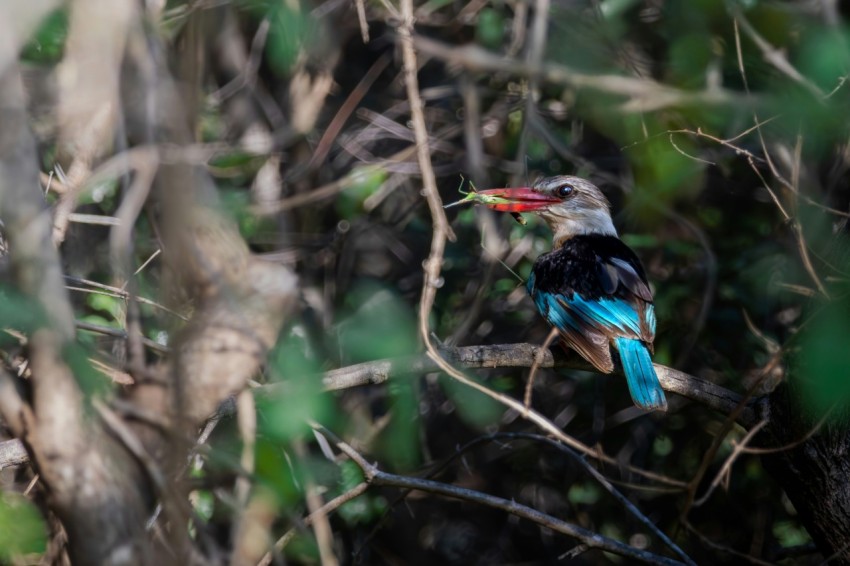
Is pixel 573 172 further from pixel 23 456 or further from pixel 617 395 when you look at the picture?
pixel 23 456

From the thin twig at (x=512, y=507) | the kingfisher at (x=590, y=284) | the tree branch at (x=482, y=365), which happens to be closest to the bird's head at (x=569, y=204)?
the kingfisher at (x=590, y=284)

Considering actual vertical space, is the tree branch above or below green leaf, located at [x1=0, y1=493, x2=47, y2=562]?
below

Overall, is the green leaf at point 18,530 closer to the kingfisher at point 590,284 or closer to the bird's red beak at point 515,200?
the kingfisher at point 590,284

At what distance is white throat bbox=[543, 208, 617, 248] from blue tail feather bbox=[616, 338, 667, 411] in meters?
0.82

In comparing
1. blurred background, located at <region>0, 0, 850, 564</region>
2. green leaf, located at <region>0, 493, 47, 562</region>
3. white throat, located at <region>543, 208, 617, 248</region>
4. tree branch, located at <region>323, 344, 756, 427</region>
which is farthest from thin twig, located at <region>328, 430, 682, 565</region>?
white throat, located at <region>543, 208, 617, 248</region>

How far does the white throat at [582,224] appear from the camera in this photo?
4.09 metres

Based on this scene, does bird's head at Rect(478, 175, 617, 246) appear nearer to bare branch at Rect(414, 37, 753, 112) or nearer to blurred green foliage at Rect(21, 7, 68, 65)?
bare branch at Rect(414, 37, 753, 112)

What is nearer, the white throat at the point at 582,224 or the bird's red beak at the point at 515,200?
the bird's red beak at the point at 515,200

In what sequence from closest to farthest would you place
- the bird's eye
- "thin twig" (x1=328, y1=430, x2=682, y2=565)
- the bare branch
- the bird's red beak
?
"thin twig" (x1=328, y1=430, x2=682, y2=565) < the bird's red beak < the bird's eye < the bare branch

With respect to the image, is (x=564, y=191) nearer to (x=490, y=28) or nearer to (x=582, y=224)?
(x=582, y=224)

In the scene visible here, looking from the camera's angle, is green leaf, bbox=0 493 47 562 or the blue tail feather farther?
the blue tail feather

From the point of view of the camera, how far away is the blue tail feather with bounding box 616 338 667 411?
122 inches

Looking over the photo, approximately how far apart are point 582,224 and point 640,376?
108cm

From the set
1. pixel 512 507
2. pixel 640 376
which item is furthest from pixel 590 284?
pixel 512 507
